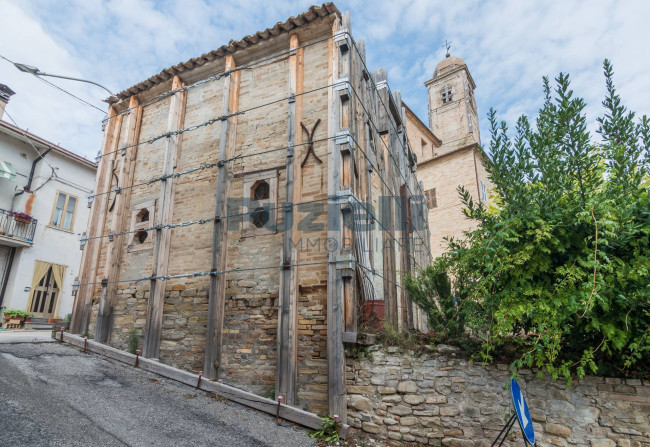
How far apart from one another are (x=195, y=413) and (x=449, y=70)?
29247 mm

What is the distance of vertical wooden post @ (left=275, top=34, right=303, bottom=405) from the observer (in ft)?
18.4

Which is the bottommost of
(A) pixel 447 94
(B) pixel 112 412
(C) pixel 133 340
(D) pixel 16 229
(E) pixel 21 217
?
(B) pixel 112 412

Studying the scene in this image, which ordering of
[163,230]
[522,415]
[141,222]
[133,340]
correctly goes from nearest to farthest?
[522,415]
[133,340]
[163,230]
[141,222]

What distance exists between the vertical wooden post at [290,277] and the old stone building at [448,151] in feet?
23.8

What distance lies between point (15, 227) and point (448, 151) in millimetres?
21922

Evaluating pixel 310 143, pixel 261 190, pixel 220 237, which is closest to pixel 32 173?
pixel 220 237

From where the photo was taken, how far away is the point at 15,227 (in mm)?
13492

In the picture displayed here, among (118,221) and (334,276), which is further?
(118,221)

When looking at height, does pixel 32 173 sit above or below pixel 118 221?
above

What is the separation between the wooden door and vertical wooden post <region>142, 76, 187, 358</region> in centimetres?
979

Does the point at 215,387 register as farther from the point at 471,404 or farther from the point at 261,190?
the point at 471,404

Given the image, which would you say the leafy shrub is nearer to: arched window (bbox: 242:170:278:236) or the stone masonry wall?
arched window (bbox: 242:170:278:236)

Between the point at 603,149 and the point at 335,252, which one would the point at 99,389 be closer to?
the point at 335,252

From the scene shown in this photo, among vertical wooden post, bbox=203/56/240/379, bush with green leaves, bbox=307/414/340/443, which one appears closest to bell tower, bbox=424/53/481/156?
vertical wooden post, bbox=203/56/240/379
